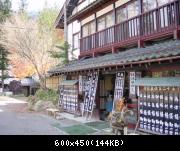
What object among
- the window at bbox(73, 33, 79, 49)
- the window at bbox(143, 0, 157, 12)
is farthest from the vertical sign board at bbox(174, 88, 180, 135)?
the window at bbox(73, 33, 79, 49)

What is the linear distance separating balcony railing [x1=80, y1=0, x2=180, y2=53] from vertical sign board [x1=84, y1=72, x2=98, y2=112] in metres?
2.45

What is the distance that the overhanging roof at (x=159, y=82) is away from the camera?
10639 millimetres

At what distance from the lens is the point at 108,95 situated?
715 inches

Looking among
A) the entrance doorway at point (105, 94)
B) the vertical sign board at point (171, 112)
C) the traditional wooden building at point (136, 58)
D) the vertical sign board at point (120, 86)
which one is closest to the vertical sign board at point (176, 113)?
the traditional wooden building at point (136, 58)

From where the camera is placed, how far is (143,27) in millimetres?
15359

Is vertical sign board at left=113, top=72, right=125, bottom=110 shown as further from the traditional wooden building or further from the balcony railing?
the balcony railing

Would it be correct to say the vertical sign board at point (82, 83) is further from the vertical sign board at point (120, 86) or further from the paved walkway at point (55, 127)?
the vertical sign board at point (120, 86)

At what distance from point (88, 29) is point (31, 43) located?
32.4ft

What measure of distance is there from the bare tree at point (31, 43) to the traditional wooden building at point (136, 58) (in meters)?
7.53

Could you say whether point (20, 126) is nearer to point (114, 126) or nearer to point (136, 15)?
point (114, 126)

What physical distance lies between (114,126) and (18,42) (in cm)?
2090

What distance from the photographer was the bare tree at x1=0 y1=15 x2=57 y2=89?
30.1 metres

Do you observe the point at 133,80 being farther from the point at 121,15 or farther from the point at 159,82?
the point at 121,15
